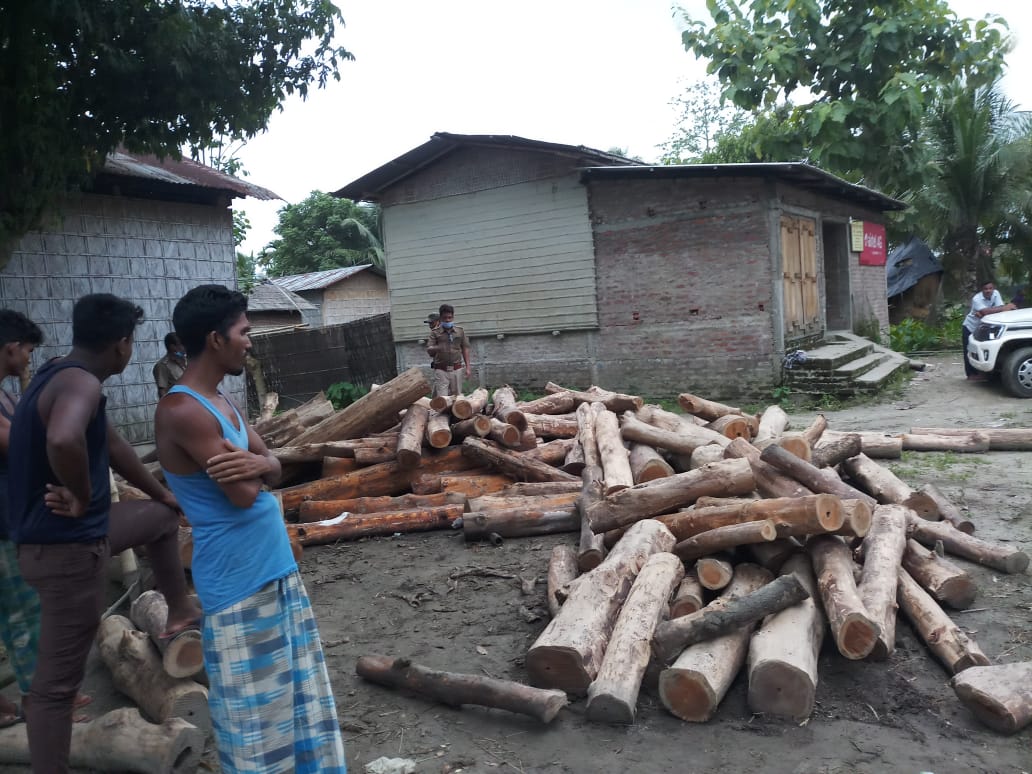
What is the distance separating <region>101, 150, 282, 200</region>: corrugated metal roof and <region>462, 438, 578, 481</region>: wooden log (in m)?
5.87

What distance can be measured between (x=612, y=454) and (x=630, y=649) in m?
3.22

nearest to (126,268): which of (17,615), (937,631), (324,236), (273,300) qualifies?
(17,615)

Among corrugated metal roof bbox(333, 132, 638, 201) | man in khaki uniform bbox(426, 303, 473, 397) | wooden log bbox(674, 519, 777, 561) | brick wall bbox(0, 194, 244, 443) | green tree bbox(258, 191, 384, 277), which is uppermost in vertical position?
green tree bbox(258, 191, 384, 277)

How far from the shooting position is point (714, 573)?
4441 millimetres

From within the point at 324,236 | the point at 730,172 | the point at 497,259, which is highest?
the point at 324,236

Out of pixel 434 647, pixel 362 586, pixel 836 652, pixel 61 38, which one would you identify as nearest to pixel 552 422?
pixel 362 586

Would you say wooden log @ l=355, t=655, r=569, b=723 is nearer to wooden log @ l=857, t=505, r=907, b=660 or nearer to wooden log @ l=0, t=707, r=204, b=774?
wooden log @ l=0, t=707, r=204, b=774

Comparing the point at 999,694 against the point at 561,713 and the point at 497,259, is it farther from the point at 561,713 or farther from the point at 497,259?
the point at 497,259

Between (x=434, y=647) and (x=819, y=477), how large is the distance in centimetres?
275

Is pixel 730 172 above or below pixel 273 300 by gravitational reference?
above

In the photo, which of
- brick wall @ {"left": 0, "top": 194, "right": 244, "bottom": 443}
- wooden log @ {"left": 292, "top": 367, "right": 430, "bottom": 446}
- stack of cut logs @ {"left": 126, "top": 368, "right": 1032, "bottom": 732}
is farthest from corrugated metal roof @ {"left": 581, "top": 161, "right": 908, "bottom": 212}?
wooden log @ {"left": 292, "top": 367, "right": 430, "bottom": 446}

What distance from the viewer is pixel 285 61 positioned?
8.98 meters

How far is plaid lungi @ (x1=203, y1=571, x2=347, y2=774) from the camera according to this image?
2.54 m

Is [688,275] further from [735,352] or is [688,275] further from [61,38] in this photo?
[61,38]
